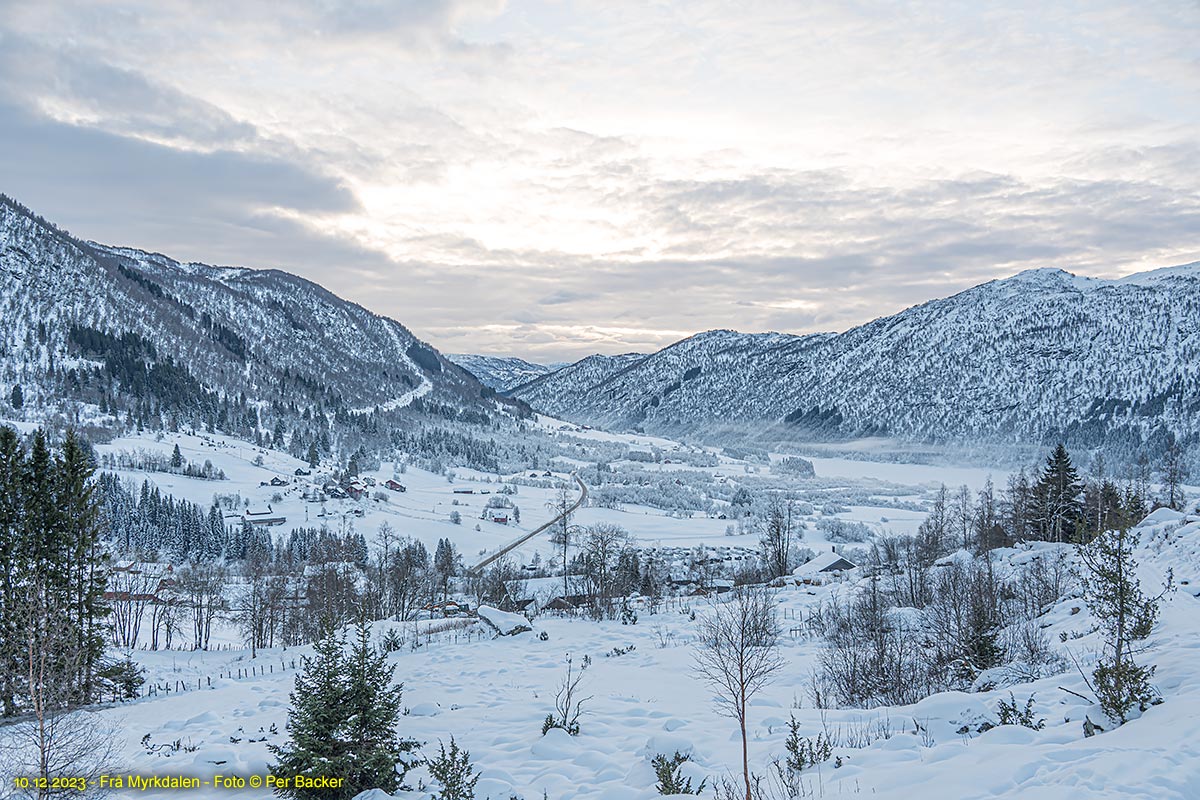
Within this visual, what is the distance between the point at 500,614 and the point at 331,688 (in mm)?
14775

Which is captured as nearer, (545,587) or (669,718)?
(669,718)

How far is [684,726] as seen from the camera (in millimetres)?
12344

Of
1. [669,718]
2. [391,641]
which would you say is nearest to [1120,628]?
[669,718]

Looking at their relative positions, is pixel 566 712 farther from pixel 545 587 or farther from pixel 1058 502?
pixel 1058 502

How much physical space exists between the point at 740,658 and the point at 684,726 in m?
4.25

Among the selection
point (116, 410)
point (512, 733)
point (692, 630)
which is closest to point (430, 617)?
point (692, 630)

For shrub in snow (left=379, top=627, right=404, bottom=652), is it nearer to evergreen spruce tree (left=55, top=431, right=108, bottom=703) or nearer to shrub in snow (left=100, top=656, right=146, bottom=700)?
shrub in snow (left=100, top=656, right=146, bottom=700)

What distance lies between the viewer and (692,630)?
23109mm

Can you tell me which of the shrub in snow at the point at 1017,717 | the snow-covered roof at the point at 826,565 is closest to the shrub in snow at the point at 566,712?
the shrub in snow at the point at 1017,717

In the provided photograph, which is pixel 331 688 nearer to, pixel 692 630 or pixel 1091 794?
pixel 1091 794

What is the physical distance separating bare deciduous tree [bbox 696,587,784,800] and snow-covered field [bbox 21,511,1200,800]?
1.71 feet

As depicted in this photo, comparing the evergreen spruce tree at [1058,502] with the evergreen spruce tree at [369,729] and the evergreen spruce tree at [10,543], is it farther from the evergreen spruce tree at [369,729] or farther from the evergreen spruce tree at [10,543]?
the evergreen spruce tree at [10,543]

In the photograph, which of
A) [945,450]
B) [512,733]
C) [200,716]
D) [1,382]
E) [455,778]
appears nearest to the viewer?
[455,778]

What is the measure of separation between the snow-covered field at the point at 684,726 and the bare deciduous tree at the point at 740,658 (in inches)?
20.6
